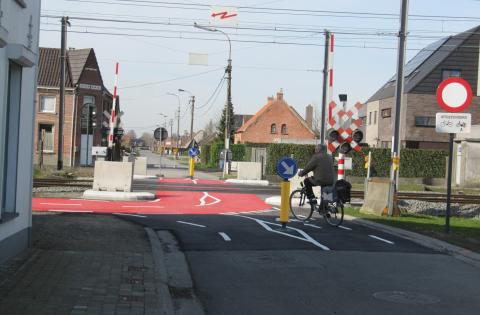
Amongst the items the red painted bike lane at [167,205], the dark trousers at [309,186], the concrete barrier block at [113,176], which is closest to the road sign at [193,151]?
the red painted bike lane at [167,205]

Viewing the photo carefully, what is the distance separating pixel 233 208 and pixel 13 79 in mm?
11058

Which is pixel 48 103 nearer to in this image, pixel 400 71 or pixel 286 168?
pixel 400 71

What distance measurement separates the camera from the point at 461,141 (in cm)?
3925

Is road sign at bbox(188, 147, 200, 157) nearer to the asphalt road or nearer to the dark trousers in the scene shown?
the dark trousers

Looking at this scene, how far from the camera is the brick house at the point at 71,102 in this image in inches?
1933

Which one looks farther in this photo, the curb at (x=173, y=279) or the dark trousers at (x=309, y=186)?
the dark trousers at (x=309, y=186)

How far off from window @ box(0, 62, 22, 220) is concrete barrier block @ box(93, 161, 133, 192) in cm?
1156

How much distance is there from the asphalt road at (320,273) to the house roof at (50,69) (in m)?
40.6

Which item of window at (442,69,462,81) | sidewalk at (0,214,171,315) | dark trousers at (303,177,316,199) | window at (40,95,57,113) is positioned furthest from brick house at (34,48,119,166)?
sidewalk at (0,214,171,315)

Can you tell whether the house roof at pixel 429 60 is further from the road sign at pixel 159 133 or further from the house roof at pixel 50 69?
the house roof at pixel 50 69

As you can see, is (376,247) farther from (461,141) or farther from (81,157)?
(81,157)

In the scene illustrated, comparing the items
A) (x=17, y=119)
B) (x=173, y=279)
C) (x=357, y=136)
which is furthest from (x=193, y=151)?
(x=173, y=279)

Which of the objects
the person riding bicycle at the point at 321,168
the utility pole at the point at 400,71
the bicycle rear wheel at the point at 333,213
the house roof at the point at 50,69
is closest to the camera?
the bicycle rear wheel at the point at 333,213

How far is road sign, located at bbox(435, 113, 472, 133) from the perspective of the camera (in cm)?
1148
